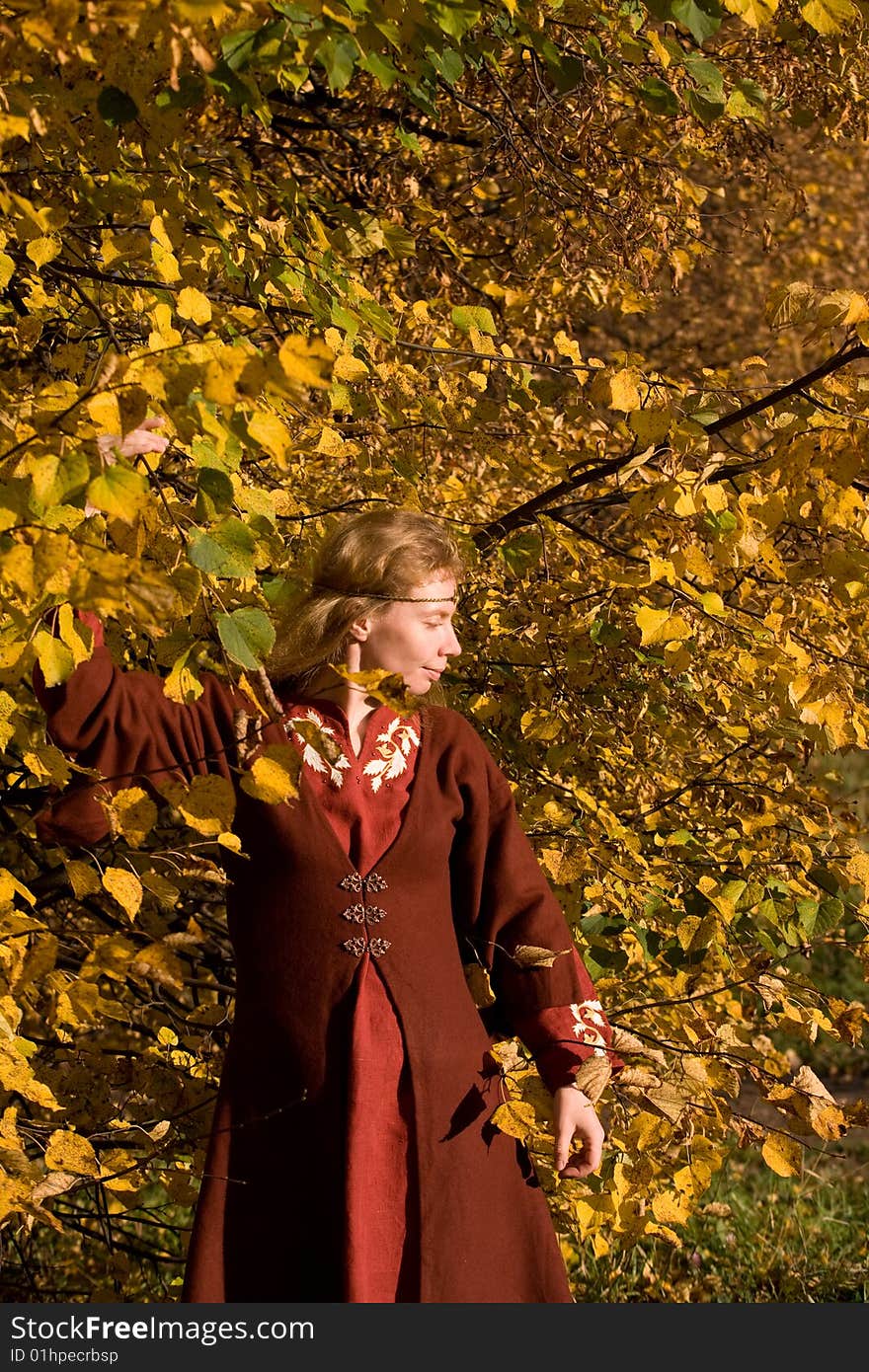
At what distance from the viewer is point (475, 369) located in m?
2.95

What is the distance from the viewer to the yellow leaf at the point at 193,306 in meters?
1.77

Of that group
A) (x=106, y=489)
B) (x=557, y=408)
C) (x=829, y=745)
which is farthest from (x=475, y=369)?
(x=106, y=489)

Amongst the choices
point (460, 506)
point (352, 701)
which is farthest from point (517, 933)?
point (460, 506)

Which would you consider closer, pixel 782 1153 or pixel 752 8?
pixel 752 8

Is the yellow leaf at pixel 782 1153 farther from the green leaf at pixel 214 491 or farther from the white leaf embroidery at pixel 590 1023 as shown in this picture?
the green leaf at pixel 214 491

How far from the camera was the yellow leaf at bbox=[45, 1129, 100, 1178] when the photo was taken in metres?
1.71

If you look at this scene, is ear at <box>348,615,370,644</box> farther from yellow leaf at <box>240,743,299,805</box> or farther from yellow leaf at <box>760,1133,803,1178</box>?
yellow leaf at <box>760,1133,803,1178</box>

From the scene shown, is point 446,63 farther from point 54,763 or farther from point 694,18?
point 54,763

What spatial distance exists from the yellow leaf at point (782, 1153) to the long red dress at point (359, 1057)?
10.2 inches

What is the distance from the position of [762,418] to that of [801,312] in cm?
50

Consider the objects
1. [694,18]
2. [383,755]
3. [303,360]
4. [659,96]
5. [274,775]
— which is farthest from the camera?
[659,96]

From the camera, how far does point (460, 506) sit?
9.47 feet

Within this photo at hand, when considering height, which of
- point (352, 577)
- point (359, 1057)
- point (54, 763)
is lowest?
point (359, 1057)

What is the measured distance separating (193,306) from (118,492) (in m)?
0.58
